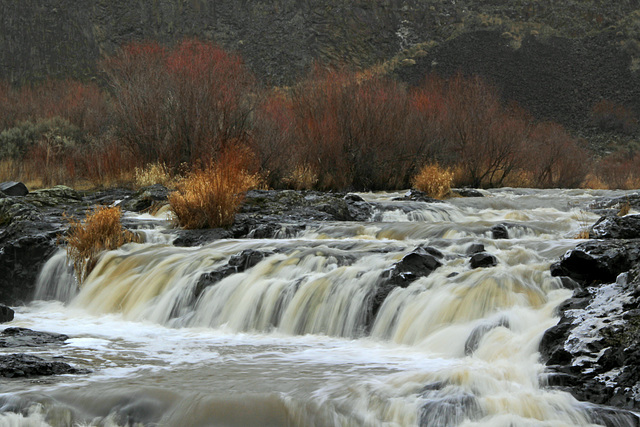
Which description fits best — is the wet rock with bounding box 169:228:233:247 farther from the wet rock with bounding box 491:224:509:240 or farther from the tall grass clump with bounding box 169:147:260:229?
the wet rock with bounding box 491:224:509:240

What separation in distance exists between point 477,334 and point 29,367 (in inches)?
138

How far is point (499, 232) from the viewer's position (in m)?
10.2

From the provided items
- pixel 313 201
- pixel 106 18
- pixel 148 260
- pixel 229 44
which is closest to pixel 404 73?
pixel 229 44

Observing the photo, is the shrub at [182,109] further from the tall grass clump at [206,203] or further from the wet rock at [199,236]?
the wet rock at [199,236]

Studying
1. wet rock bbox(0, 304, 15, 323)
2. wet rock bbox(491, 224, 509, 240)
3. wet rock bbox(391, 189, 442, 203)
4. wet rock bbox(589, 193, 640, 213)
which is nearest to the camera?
wet rock bbox(0, 304, 15, 323)

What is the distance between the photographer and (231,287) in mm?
7895

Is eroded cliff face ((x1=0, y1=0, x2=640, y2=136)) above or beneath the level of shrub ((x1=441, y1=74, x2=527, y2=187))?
above

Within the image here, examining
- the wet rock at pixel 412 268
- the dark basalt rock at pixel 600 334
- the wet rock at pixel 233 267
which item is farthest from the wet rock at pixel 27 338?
the dark basalt rock at pixel 600 334

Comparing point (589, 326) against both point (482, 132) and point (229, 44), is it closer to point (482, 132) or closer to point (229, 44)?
point (482, 132)

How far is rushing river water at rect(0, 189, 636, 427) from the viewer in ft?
14.8

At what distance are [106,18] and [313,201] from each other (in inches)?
1879

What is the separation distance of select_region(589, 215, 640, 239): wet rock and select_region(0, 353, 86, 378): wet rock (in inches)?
244

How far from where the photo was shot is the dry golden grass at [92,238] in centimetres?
922

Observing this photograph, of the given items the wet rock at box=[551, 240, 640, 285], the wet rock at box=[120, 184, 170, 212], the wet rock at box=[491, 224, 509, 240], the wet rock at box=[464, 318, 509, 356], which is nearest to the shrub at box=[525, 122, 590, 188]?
the wet rock at box=[491, 224, 509, 240]
